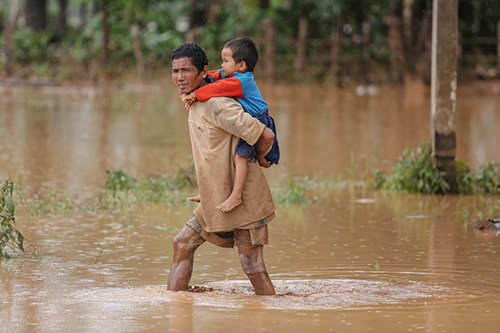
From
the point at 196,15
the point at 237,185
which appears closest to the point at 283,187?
the point at 237,185

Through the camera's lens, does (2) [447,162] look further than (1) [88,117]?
No

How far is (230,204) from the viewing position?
3.58 meters

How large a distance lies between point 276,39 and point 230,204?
67.4 feet

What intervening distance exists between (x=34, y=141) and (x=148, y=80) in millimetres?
13364

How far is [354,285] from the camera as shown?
4.09 metres

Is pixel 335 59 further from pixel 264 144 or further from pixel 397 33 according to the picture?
pixel 264 144

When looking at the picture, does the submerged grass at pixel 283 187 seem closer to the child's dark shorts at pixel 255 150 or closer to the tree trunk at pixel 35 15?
the child's dark shorts at pixel 255 150

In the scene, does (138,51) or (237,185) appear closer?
(237,185)

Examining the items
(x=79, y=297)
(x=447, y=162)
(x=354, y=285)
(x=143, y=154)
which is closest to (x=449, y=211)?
(x=447, y=162)

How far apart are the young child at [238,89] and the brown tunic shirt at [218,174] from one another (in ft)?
0.15

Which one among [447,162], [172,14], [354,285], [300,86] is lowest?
[354,285]

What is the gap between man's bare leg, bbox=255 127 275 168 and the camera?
360 centimetres

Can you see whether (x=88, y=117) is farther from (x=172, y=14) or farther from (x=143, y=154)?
(x=172, y=14)

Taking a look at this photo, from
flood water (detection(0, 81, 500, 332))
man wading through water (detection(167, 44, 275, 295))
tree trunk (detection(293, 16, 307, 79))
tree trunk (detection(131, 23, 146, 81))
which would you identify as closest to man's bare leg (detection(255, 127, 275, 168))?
man wading through water (detection(167, 44, 275, 295))
